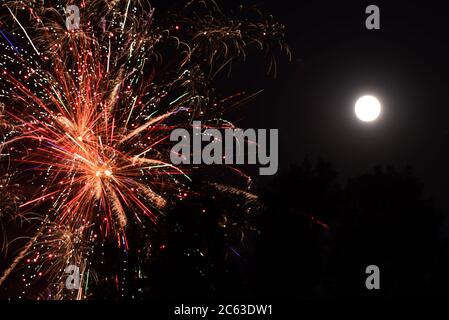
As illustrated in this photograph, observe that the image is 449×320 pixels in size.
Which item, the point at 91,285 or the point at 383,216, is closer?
the point at 91,285

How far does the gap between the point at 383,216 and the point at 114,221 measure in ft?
→ 27.9

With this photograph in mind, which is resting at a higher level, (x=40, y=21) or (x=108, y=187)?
(x=40, y=21)

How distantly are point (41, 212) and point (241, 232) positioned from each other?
10.4 ft

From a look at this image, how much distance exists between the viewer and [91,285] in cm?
909
